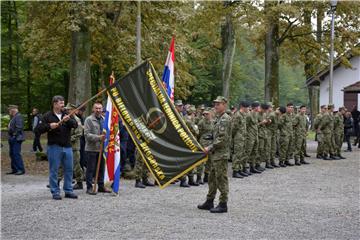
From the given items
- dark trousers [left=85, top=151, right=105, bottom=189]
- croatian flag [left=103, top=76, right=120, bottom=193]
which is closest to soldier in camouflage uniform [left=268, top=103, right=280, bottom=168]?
croatian flag [left=103, top=76, right=120, bottom=193]

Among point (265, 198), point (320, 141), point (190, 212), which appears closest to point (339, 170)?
point (320, 141)

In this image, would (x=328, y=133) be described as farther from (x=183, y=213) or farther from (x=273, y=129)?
(x=183, y=213)

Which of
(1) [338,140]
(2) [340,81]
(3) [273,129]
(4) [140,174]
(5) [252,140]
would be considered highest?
(2) [340,81]

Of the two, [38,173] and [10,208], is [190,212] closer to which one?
[10,208]

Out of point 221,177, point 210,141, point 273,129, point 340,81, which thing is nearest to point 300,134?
point 273,129

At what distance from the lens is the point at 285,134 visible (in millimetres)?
16562

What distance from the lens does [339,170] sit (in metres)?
15.7

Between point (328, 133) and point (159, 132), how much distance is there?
11.9 m

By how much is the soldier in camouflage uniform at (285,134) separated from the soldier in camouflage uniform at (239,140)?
2.65 meters

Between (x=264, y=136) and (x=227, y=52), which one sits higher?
(x=227, y=52)

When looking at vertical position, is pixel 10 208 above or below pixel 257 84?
Result: below

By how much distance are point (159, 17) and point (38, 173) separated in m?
8.54

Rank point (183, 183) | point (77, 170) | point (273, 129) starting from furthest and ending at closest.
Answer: point (273, 129)
point (183, 183)
point (77, 170)

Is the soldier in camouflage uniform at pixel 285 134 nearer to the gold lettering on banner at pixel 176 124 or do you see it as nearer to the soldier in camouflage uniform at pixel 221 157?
the soldier in camouflage uniform at pixel 221 157
